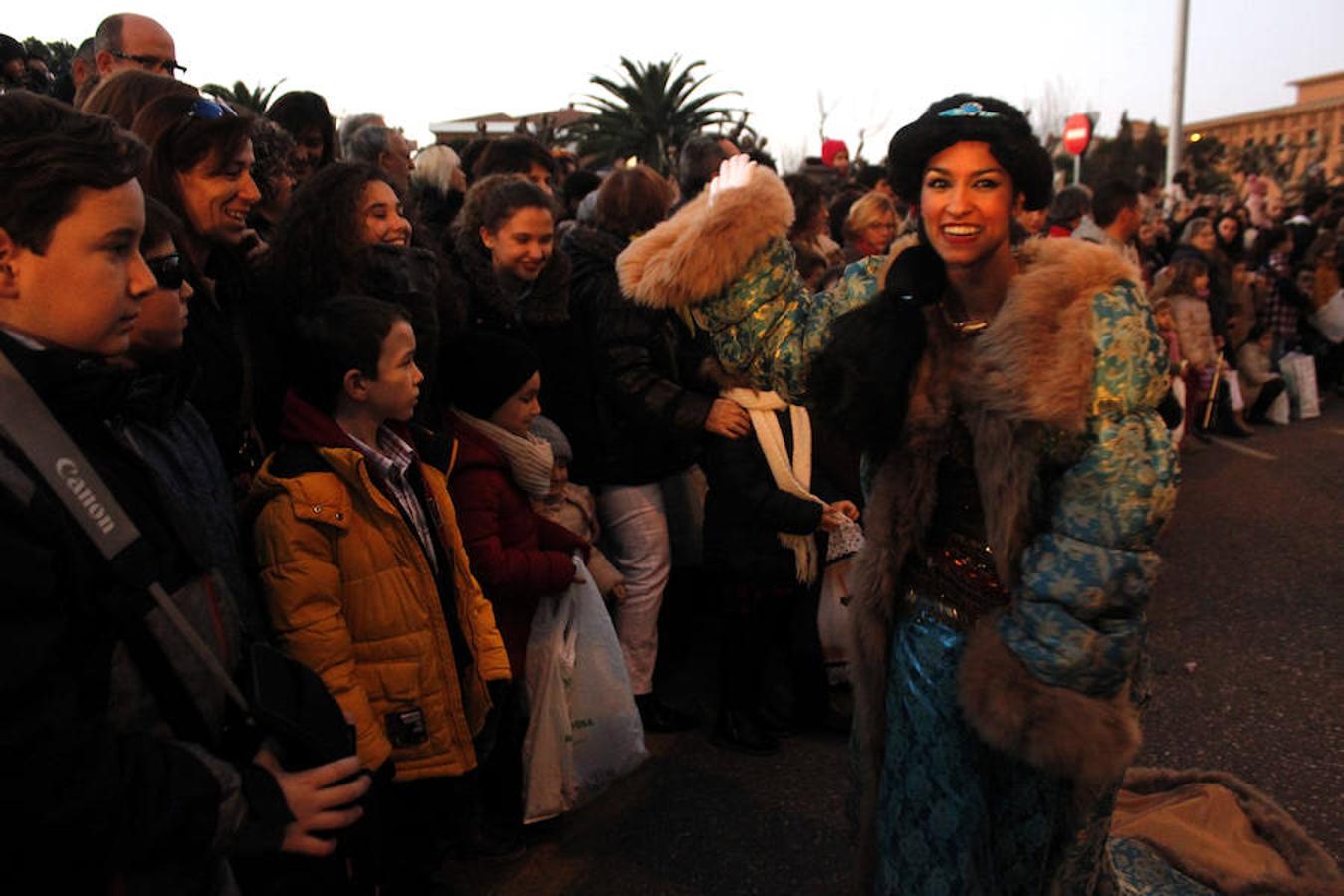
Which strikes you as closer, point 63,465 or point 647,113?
point 63,465

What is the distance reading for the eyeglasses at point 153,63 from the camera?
3.85 meters

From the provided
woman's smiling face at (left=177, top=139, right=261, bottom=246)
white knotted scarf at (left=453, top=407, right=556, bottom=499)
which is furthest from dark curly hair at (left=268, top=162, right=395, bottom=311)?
white knotted scarf at (left=453, top=407, right=556, bottom=499)

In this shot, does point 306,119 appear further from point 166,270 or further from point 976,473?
point 976,473

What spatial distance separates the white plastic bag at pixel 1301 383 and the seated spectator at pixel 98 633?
1065 cm

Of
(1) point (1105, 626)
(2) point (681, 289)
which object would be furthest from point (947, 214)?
(1) point (1105, 626)

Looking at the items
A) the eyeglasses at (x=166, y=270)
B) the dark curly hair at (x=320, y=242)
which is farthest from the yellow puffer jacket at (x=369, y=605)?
the dark curly hair at (x=320, y=242)

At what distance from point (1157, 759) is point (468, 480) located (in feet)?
9.27

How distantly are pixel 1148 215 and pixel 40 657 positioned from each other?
503 inches

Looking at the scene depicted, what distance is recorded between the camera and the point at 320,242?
2916 mm

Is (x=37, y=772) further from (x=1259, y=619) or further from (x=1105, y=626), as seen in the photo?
(x=1259, y=619)

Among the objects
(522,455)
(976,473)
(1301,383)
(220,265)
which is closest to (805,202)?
(522,455)

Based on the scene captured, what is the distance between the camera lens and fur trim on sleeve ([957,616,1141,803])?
1.86 metres

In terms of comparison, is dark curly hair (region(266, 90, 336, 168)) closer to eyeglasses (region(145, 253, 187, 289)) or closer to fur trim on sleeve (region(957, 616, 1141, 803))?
eyeglasses (region(145, 253, 187, 289))

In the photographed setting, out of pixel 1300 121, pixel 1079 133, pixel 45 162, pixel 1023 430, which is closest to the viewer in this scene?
pixel 45 162
